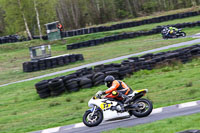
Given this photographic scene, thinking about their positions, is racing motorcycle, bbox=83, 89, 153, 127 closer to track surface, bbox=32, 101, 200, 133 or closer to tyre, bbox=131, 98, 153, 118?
tyre, bbox=131, 98, 153, 118

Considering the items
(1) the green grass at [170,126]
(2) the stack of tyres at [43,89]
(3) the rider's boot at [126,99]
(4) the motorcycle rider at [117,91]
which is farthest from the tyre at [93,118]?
(2) the stack of tyres at [43,89]

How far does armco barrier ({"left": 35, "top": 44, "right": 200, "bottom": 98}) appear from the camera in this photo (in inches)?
631

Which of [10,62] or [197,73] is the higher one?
[197,73]

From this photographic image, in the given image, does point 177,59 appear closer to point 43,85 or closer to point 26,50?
point 43,85

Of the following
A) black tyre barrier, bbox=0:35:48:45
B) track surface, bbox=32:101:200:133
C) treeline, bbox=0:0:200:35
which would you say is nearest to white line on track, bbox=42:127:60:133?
track surface, bbox=32:101:200:133

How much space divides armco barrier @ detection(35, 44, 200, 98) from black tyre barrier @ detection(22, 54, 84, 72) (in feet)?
34.8

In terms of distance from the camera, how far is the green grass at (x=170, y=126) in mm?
7070

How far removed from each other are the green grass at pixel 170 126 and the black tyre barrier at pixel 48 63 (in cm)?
2112

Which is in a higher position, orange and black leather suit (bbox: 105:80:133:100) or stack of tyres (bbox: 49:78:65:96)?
orange and black leather suit (bbox: 105:80:133:100)

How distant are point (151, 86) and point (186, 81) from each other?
1445mm

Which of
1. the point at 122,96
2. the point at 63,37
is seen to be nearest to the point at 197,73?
the point at 122,96

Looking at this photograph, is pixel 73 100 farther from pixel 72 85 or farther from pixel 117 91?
pixel 117 91

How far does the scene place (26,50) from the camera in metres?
43.5

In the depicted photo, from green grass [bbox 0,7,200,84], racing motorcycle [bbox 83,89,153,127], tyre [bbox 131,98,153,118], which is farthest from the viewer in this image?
green grass [bbox 0,7,200,84]
